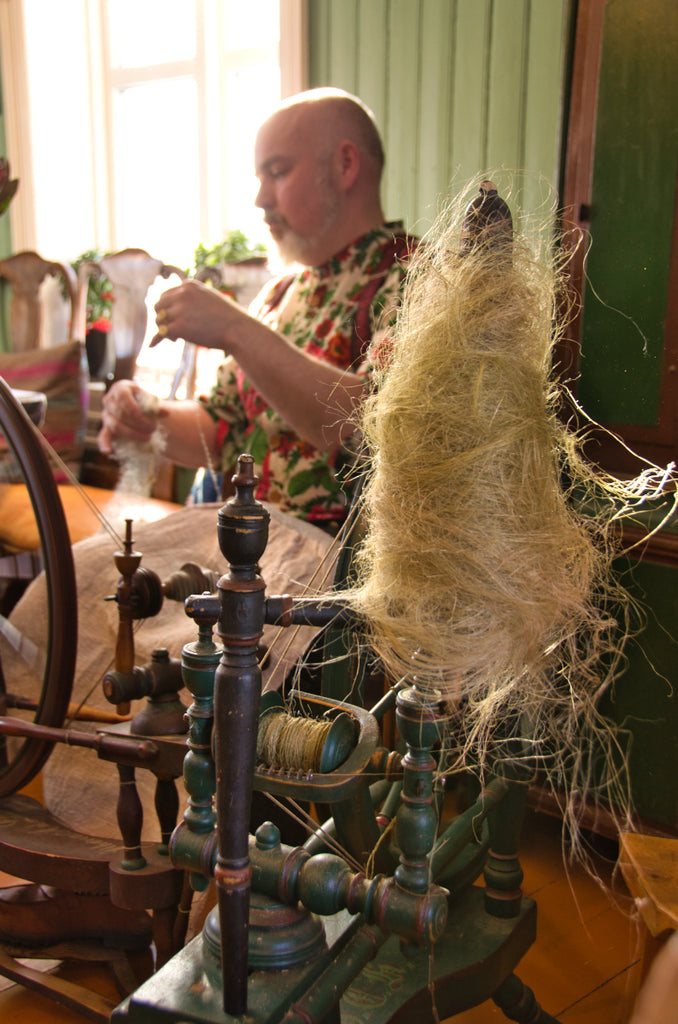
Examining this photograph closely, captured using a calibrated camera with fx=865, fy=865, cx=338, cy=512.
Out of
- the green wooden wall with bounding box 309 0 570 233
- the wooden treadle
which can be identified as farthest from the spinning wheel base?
the green wooden wall with bounding box 309 0 570 233

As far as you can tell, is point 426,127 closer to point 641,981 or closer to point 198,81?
point 198,81

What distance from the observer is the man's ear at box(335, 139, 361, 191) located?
5.38 ft

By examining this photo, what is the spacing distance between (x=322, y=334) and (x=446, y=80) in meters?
1.07

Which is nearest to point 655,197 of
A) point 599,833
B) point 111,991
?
point 599,833

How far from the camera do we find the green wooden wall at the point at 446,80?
2031 millimetres

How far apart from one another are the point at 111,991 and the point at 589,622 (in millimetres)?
938

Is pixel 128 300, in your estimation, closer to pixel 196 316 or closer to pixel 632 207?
pixel 196 316

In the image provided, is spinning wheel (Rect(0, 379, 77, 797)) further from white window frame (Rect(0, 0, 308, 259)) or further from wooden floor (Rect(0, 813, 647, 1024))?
white window frame (Rect(0, 0, 308, 259))

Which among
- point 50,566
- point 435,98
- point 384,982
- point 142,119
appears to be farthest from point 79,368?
point 384,982

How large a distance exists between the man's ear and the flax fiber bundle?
1017 mm

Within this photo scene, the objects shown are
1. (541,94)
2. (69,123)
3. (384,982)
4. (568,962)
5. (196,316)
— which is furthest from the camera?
(69,123)

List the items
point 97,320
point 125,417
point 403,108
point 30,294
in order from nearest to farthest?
point 125,417
point 403,108
point 97,320
point 30,294

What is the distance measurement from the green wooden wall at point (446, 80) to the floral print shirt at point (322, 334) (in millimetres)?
466

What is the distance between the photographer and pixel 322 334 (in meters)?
1.61
